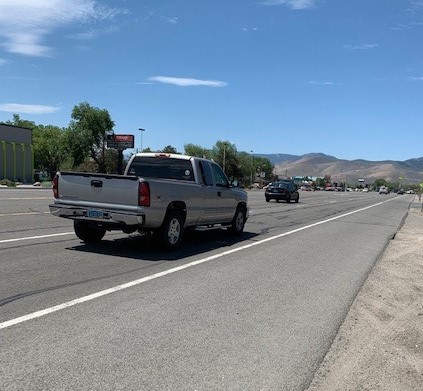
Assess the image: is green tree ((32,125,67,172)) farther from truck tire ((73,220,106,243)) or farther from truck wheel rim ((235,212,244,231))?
truck tire ((73,220,106,243))

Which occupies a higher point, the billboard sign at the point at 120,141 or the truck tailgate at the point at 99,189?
the billboard sign at the point at 120,141

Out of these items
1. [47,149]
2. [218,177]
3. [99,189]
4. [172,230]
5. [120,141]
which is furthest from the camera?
[47,149]

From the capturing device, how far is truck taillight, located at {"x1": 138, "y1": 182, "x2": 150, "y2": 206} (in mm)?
9734

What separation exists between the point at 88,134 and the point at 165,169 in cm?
8716

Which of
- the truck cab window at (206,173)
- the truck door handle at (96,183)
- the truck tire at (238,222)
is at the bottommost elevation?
the truck tire at (238,222)

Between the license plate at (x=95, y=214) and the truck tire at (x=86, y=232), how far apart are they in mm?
717

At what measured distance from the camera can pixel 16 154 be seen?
71312 mm

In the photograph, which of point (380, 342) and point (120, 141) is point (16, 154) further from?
point (380, 342)

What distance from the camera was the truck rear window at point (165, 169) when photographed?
11750 mm

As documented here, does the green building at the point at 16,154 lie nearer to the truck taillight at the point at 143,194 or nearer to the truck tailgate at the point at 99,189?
the truck tailgate at the point at 99,189

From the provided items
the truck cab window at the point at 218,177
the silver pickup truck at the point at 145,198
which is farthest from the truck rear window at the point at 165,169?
the truck cab window at the point at 218,177

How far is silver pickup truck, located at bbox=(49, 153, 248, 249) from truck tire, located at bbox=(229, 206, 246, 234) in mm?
1500

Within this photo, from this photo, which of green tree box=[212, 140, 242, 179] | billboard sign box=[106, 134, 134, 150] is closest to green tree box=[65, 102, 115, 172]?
billboard sign box=[106, 134, 134, 150]

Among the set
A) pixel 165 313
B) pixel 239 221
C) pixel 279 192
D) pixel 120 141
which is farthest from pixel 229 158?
pixel 165 313
